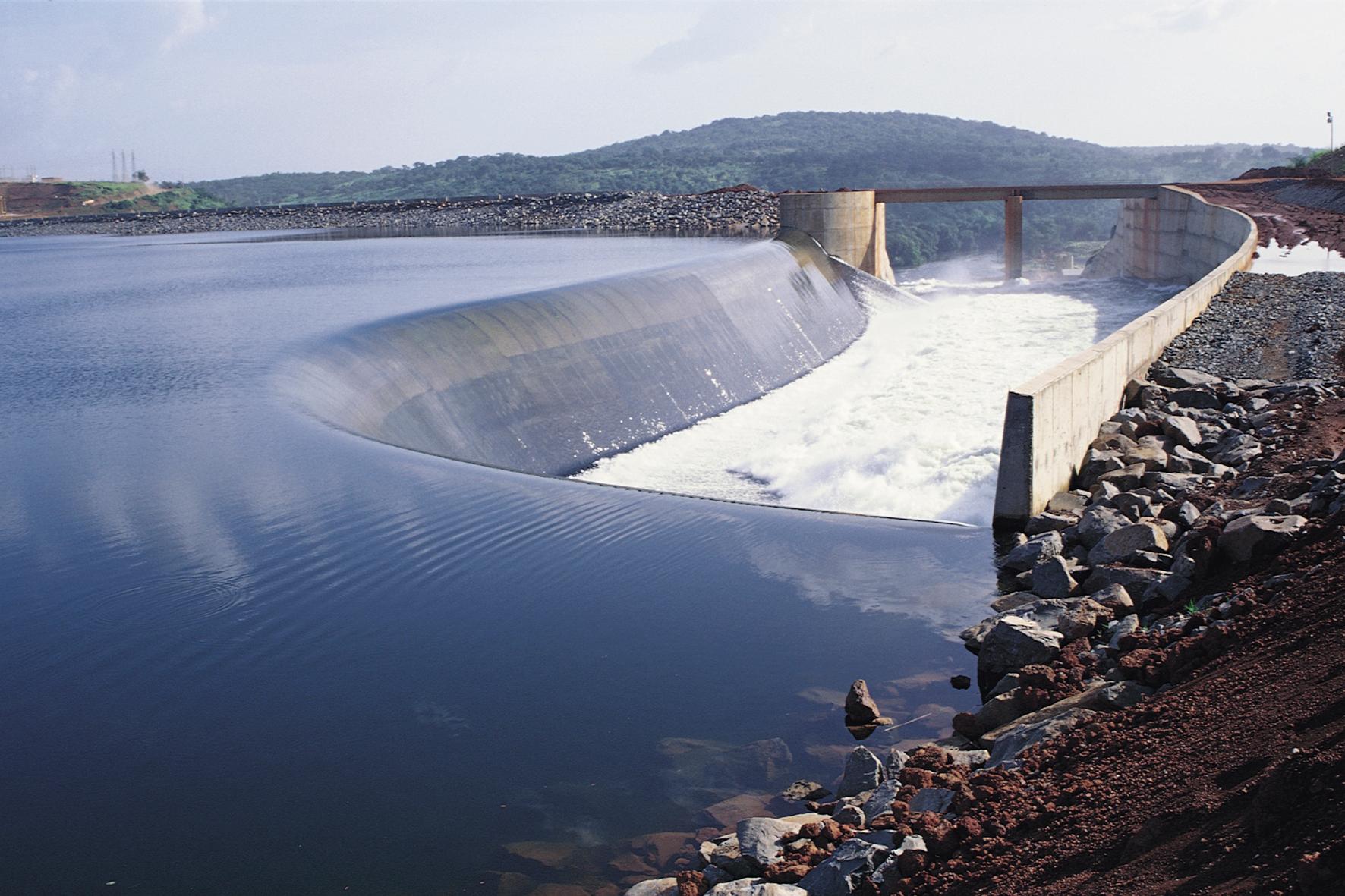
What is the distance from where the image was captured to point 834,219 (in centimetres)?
3500

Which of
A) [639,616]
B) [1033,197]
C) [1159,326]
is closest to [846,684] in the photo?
[639,616]

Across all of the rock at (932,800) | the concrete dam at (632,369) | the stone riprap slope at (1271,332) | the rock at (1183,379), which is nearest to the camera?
the rock at (932,800)

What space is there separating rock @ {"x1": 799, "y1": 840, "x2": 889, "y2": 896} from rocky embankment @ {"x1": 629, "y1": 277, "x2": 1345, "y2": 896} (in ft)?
0.04

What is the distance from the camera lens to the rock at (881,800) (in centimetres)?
567

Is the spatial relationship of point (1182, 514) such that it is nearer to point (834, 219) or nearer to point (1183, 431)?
point (1183, 431)

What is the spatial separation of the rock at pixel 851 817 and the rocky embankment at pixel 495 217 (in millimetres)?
41832

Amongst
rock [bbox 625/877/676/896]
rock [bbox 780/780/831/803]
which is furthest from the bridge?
rock [bbox 625/877/676/896]

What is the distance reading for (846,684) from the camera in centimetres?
758

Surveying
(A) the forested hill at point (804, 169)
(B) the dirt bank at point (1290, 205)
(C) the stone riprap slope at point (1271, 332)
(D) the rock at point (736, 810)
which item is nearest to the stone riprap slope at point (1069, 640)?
(D) the rock at point (736, 810)

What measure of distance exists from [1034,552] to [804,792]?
171 inches

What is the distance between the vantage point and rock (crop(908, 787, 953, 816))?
551cm

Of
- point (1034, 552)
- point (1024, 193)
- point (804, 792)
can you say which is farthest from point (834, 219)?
point (804, 792)

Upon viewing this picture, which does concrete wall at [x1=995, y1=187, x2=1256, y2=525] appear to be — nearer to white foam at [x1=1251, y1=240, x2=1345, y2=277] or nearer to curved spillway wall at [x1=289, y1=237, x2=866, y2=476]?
white foam at [x1=1251, y1=240, x2=1345, y2=277]

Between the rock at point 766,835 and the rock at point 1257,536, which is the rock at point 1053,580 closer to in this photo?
the rock at point 1257,536
